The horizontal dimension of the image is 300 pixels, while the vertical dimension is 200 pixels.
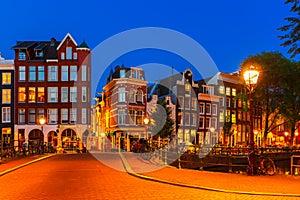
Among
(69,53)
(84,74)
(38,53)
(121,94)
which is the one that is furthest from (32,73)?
(121,94)

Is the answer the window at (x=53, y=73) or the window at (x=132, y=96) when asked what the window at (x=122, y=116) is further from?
the window at (x=53, y=73)

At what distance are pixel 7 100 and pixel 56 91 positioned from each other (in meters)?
7.22

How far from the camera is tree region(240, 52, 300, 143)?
47.6 m

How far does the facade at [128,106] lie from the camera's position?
64875 millimetres

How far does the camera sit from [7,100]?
6406 cm

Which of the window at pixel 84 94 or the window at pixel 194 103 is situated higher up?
the window at pixel 84 94

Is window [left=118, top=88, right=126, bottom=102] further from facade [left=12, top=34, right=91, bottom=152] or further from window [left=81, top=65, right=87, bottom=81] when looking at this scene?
window [left=81, top=65, right=87, bottom=81]

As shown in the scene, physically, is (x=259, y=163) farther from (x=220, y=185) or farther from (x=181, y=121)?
(x=181, y=121)

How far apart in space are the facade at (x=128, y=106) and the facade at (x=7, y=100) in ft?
49.5

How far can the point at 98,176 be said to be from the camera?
17.2 m

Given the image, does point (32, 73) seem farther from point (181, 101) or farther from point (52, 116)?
point (181, 101)

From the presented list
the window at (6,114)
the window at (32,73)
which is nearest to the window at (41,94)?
the window at (32,73)

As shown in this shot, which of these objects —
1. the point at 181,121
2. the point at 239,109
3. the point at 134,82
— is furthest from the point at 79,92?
the point at 239,109

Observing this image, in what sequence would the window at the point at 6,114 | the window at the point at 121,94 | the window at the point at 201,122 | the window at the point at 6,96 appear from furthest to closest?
the window at the point at 201,122, the window at the point at 121,94, the window at the point at 6,96, the window at the point at 6,114
